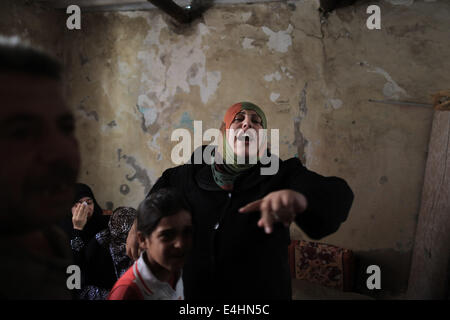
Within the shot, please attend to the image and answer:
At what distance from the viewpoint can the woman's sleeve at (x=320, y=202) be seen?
0.69m

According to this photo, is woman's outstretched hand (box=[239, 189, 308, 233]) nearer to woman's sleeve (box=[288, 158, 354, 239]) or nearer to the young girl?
woman's sleeve (box=[288, 158, 354, 239])

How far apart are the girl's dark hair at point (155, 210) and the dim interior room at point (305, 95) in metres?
1.74

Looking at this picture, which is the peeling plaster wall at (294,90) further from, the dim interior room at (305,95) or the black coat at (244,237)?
the black coat at (244,237)

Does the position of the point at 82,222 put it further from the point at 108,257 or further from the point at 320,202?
the point at 320,202

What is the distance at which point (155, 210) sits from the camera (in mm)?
746

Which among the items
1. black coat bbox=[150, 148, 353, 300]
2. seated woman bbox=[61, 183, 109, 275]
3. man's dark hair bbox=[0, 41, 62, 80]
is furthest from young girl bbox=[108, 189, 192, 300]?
man's dark hair bbox=[0, 41, 62, 80]

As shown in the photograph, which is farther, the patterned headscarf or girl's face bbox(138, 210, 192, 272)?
the patterned headscarf

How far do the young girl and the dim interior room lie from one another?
68.2 inches

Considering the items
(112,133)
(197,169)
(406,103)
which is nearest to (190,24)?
(112,133)

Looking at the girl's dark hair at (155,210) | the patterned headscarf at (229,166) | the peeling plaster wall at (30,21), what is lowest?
the girl's dark hair at (155,210)

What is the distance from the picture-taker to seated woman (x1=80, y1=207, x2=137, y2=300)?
1.23 m

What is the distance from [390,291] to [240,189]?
78.2 inches

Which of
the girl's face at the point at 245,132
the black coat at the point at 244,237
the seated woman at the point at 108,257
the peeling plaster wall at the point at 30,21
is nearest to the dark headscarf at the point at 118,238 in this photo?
the seated woman at the point at 108,257

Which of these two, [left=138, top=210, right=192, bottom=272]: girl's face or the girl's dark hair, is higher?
the girl's dark hair
